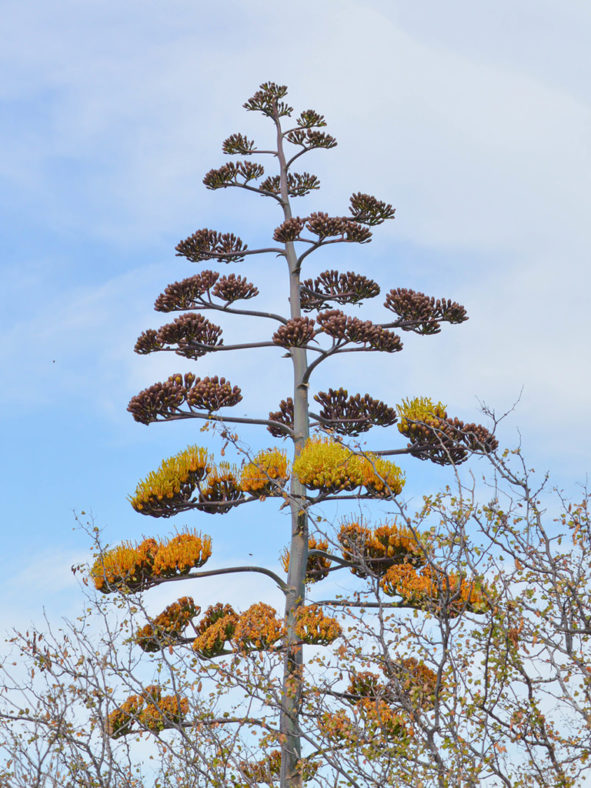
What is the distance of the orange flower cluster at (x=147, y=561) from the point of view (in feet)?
32.2

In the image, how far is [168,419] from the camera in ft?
32.9

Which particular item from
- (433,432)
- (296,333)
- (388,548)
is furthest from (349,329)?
(388,548)

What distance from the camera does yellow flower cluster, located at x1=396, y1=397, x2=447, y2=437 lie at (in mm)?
10086

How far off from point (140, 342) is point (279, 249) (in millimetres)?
2102

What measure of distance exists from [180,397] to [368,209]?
11.1 ft

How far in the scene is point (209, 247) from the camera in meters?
11.1

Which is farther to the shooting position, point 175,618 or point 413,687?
point 175,618

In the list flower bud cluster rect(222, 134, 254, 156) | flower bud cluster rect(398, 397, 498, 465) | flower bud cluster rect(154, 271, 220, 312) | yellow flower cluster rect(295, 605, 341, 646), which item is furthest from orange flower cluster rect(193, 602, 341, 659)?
flower bud cluster rect(222, 134, 254, 156)

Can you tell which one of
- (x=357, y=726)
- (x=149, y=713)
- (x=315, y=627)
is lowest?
(x=357, y=726)

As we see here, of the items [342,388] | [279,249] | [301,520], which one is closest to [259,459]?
[301,520]

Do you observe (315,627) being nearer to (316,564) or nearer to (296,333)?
(316,564)

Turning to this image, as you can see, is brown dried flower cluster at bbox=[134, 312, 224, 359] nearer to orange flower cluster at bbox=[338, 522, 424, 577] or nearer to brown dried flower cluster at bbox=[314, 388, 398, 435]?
brown dried flower cluster at bbox=[314, 388, 398, 435]

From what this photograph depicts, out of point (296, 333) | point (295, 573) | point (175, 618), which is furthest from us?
point (175, 618)

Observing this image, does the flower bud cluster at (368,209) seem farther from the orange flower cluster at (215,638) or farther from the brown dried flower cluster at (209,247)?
the orange flower cluster at (215,638)
